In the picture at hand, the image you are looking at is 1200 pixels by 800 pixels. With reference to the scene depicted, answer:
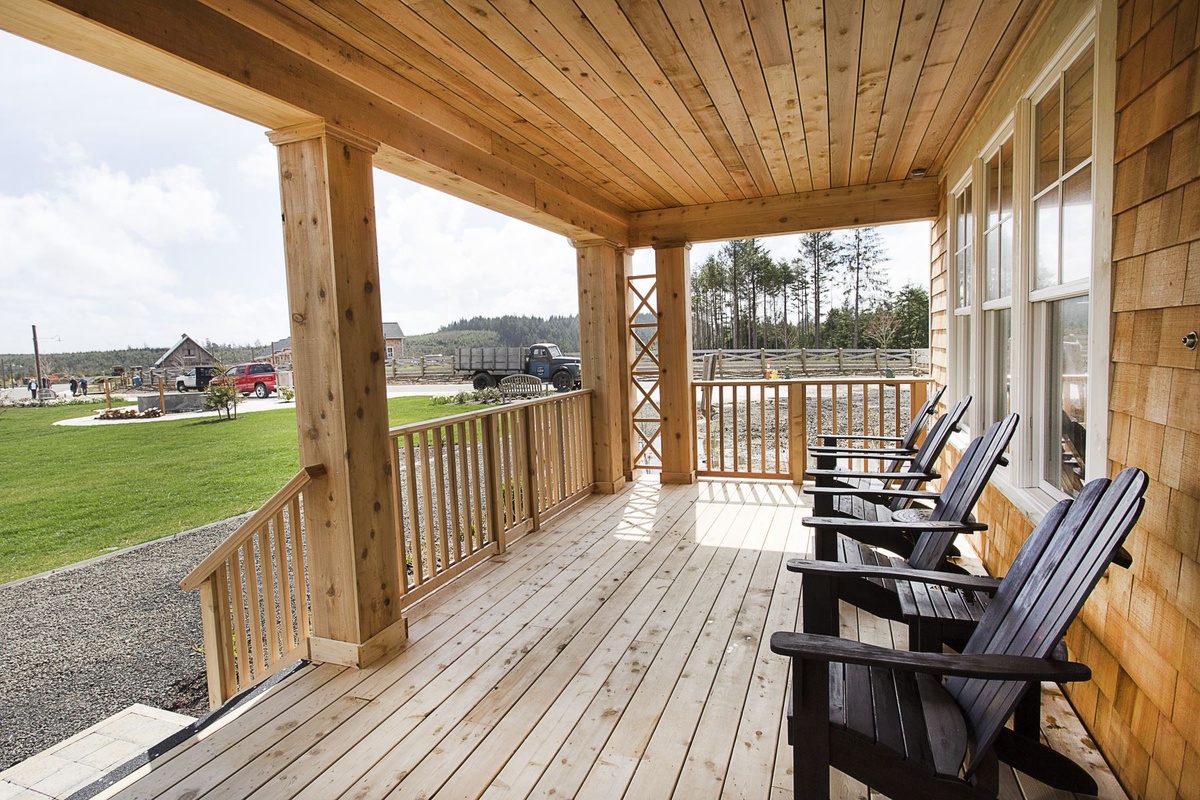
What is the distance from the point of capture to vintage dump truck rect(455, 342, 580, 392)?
1591 cm

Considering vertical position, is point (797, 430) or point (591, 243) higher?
point (591, 243)

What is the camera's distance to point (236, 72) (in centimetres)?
188

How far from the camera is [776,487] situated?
5.27 metres

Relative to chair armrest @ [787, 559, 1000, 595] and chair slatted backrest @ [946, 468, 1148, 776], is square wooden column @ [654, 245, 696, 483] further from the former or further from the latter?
chair slatted backrest @ [946, 468, 1148, 776]

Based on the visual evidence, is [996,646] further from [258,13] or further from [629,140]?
[629,140]

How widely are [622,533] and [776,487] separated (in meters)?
1.78

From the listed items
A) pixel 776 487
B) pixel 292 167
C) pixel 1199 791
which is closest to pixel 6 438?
pixel 292 167

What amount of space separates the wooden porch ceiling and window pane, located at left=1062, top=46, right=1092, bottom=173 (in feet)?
1.21

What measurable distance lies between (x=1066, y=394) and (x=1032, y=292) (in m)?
0.47

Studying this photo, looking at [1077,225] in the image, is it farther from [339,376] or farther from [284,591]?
[284,591]

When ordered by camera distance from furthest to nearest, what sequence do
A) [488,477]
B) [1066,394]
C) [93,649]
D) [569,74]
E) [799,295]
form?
[799,295], [93,649], [488,477], [569,74], [1066,394]

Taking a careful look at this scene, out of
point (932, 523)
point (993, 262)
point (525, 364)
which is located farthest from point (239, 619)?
point (525, 364)

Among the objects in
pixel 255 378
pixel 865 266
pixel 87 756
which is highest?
pixel 865 266

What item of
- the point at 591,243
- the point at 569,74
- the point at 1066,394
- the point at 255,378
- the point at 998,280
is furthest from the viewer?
the point at 255,378
